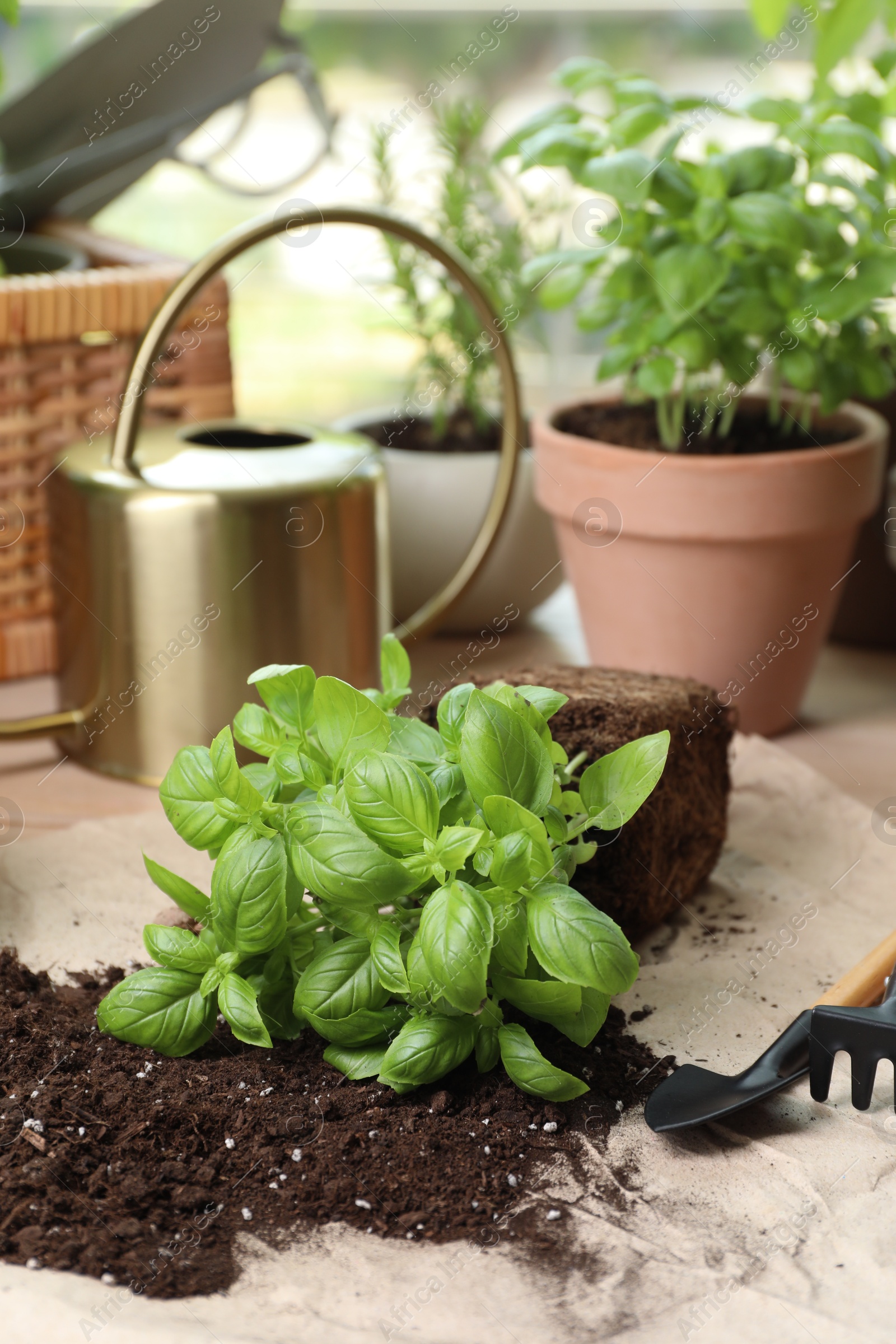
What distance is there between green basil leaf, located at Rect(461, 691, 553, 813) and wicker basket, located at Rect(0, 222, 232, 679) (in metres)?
0.62

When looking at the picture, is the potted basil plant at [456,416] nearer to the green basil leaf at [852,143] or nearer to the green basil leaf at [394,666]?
the green basil leaf at [852,143]

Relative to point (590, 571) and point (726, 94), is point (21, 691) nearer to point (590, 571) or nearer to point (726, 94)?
point (590, 571)

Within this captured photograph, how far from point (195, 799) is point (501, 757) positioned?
161 millimetres

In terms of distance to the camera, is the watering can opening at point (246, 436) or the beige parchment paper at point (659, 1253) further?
the watering can opening at point (246, 436)

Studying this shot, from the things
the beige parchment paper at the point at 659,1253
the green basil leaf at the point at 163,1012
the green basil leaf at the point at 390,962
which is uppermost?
the green basil leaf at the point at 390,962

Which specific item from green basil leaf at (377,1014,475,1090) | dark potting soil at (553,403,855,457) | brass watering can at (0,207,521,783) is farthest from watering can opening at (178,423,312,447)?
green basil leaf at (377,1014,475,1090)

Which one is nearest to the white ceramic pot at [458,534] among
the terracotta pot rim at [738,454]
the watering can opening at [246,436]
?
the terracotta pot rim at [738,454]

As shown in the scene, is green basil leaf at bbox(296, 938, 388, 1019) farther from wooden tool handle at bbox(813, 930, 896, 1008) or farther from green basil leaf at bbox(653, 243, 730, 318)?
green basil leaf at bbox(653, 243, 730, 318)

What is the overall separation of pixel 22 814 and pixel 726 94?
899 millimetres

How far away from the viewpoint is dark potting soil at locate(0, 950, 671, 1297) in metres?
0.57

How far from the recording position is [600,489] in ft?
3.65

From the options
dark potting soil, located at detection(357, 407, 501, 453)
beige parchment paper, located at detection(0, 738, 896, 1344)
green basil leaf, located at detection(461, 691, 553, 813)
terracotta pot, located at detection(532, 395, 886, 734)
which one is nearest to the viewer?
beige parchment paper, located at detection(0, 738, 896, 1344)

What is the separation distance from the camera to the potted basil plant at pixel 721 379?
101 centimetres

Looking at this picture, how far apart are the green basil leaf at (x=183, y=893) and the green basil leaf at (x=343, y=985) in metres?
0.08
